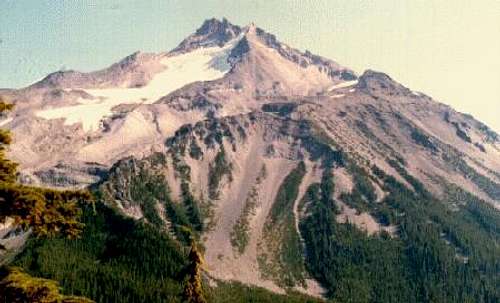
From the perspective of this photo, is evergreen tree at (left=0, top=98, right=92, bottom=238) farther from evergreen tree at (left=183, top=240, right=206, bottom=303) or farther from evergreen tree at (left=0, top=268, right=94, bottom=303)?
evergreen tree at (left=183, top=240, right=206, bottom=303)

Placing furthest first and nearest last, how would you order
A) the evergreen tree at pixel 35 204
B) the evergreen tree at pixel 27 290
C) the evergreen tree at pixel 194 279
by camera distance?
the evergreen tree at pixel 194 279 → the evergreen tree at pixel 35 204 → the evergreen tree at pixel 27 290

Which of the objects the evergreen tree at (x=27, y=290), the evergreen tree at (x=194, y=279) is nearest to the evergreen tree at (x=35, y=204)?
the evergreen tree at (x=27, y=290)

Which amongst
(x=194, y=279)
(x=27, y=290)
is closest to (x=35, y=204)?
(x=27, y=290)

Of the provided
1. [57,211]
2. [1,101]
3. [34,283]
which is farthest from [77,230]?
[1,101]

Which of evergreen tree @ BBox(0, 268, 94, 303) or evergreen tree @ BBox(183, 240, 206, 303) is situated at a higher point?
evergreen tree @ BBox(0, 268, 94, 303)

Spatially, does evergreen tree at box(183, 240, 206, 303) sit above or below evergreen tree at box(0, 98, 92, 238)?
below

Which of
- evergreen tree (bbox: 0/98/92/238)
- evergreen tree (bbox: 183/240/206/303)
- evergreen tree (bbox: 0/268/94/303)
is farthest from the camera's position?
evergreen tree (bbox: 183/240/206/303)

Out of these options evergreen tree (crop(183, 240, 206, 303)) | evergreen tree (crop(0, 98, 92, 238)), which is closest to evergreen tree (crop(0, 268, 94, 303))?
evergreen tree (crop(0, 98, 92, 238))

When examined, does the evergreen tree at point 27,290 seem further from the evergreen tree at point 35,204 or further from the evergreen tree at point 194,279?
the evergreen tree at point 194,279

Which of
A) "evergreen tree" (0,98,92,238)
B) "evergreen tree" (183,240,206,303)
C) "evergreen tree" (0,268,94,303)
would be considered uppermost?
"evergreen tree" (0,98,92,238)

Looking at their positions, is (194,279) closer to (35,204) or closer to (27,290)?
(27,290)

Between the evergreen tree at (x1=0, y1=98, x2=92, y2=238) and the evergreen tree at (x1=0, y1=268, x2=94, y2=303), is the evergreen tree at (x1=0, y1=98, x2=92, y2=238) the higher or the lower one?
the higher one

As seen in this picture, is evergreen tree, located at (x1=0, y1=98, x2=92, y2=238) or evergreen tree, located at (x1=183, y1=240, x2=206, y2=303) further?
evergreen tree, located at (x1=183, y1=240, x2=206, y2=303)

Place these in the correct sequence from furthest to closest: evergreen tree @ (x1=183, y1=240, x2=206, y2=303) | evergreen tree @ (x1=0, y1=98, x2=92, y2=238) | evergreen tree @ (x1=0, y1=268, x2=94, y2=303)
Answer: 1. evergreen tree @ (x1=183, y1=240, x2=206, y2=303)
2. evergreen tree @ (x1=0, y1=98, x2=92, y2=238)
3. evergreen tree @ (x1=0, y1=268, x2=94, y2=303)
